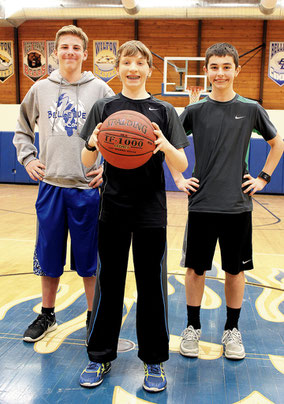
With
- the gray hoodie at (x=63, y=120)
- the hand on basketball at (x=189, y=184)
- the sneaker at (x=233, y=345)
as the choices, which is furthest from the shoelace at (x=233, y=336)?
the gray hoodie at (x=63, y=120)

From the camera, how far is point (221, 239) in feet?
6.92

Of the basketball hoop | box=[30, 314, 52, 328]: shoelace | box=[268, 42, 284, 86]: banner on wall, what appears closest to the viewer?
box=[30, 314, 52, 328]: shoelace

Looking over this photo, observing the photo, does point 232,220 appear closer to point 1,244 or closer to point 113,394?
point 113,394

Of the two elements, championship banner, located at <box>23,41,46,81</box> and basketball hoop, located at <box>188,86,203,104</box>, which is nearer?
basketball hoop, located at <box>188,86,203,104</box>

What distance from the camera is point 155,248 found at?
1.77 meters

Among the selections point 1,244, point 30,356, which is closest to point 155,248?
point 30,356

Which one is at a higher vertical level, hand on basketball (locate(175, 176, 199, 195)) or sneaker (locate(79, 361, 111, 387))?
hand on basketball (locate(175, 176, 199, 195))

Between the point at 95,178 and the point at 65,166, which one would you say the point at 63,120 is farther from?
the point at 95,178

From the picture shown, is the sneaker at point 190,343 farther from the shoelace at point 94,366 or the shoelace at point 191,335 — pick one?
the shoelace at point 94,366

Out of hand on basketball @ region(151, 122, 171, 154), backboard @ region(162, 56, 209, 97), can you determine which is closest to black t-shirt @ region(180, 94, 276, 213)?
hand on basketball @ region(151, 122, 171, 154)

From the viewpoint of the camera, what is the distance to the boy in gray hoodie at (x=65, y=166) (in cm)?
211

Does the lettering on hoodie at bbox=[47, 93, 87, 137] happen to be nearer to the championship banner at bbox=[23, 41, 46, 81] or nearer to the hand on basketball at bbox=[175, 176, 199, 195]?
the hand on basketball at bbox=[175, 176, 199, 195]

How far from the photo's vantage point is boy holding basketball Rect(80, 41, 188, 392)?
173 cm

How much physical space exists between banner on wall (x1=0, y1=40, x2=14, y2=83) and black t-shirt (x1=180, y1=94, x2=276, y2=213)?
1054 cm
